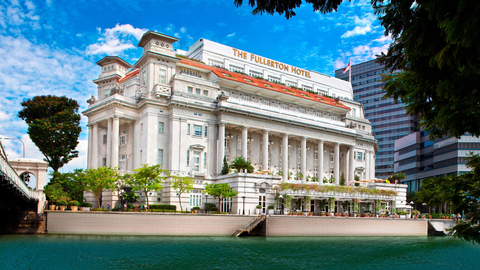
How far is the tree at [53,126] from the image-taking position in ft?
257

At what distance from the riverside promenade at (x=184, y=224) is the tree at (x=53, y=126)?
92.1 ft

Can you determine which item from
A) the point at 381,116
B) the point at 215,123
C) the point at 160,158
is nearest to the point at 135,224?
the point at 160,158

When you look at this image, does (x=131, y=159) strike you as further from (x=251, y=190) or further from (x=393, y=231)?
(x=393, y=231)

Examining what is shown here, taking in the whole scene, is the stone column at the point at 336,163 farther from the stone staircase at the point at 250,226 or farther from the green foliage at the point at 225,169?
the stone staircase at the point at 250,226

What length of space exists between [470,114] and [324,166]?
88786mm

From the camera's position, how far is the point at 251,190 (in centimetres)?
7056

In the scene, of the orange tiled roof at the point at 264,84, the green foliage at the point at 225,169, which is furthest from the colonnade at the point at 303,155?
the orange tiled roof at the point at 264,84

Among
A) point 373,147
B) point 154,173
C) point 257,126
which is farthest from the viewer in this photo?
point 373,147

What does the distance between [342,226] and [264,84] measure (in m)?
38.4

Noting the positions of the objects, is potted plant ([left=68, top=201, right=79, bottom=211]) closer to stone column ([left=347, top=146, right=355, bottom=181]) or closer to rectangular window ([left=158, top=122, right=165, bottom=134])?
rectangular window ([left=158, top=122, right=165, bottom=134])

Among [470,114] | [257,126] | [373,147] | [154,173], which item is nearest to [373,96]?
[373,147]

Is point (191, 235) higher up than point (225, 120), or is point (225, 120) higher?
point (225, 120)

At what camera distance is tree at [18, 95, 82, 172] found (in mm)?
78250

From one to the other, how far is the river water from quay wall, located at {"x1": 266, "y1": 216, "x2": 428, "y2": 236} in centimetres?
675
